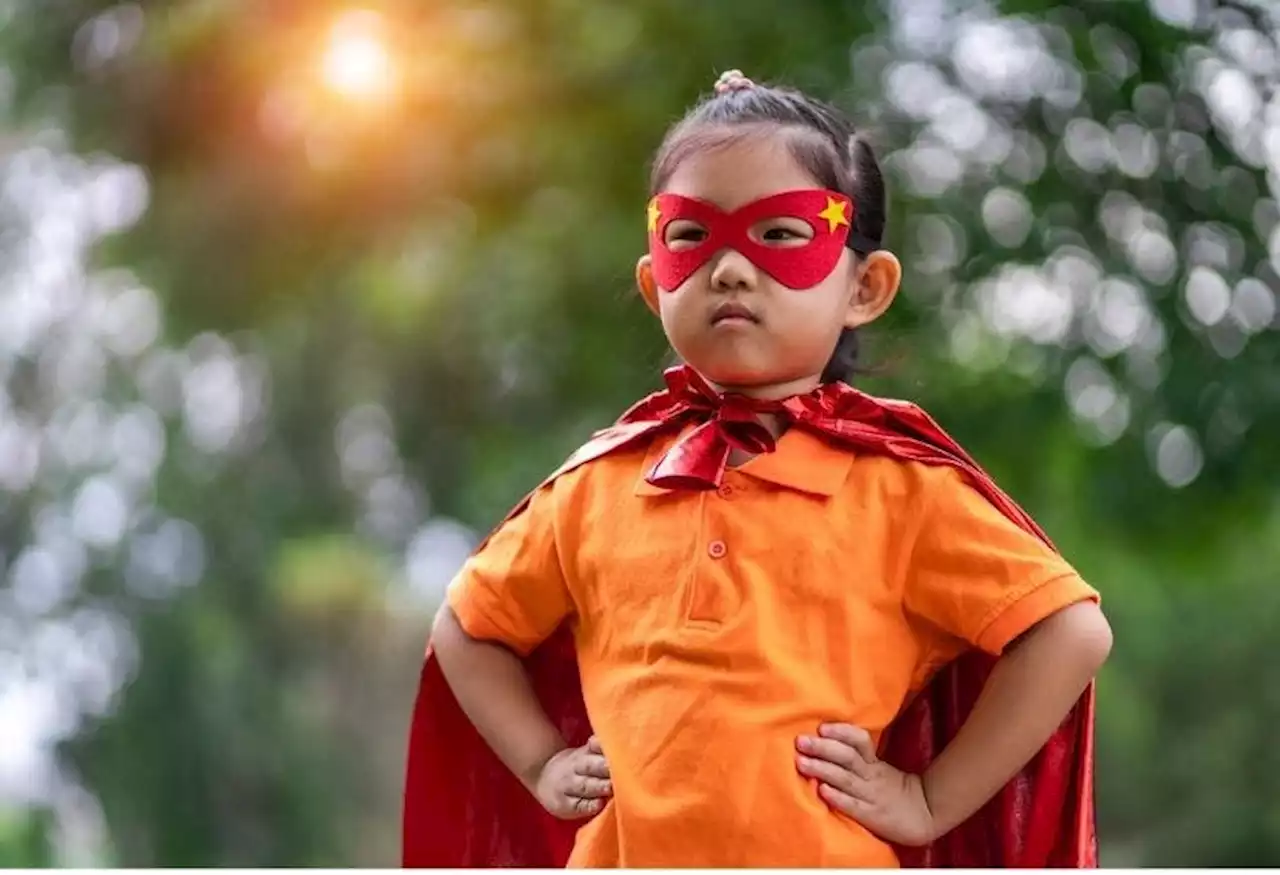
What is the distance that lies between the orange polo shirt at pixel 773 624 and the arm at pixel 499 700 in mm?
66

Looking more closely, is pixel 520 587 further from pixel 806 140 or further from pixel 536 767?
pixel 806 140

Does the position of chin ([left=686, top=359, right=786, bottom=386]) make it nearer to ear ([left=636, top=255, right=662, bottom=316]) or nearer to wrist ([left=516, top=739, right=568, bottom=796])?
ear ([left=636, top=255, right=662, bottom=316])

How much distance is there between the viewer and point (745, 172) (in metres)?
1.06

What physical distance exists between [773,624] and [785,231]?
0.24m

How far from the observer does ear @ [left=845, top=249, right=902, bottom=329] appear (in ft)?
3.66

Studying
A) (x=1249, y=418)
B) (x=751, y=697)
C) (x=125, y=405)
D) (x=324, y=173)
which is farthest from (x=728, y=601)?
(x=125, y=405)

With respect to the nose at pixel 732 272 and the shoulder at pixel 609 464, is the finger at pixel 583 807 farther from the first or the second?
the nose at pixel 732 272

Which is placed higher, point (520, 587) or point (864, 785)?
point (520, 587)

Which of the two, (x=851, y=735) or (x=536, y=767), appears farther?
(x=536, y=767)

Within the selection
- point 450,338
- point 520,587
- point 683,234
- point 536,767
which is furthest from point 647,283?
point 450,338

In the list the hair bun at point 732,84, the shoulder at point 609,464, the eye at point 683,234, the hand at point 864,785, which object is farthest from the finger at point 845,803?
the hair bun at point 732,84

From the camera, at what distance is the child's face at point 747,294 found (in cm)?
106

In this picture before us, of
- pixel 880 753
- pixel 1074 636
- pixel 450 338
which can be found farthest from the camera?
pixel 450 338

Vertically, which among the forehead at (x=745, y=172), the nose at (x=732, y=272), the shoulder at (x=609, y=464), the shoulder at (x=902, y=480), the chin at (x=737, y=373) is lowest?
the shoulder at (x=902, y=480)
